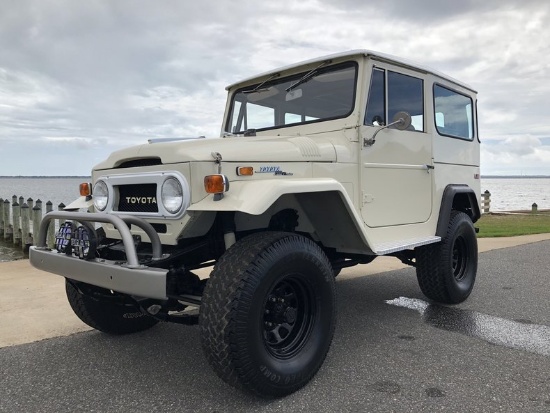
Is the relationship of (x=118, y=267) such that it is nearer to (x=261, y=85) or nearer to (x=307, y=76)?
(x=307, y=76)

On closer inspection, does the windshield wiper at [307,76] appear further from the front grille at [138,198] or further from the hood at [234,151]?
the front grille at [138,198]

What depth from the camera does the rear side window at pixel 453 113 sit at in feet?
15.6

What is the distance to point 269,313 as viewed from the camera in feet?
9.71

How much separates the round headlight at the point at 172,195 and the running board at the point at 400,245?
5.04 feet

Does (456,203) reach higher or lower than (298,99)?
lower

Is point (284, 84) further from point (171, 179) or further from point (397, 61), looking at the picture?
point (171, 179)

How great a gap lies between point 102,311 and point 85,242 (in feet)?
3.51

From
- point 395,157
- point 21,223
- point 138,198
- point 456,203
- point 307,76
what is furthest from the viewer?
point 21,223

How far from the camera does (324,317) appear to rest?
10.2 feet

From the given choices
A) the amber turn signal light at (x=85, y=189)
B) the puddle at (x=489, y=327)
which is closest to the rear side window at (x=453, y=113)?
the puddle at (x=489, y=327)

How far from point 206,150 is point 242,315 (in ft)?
3.46

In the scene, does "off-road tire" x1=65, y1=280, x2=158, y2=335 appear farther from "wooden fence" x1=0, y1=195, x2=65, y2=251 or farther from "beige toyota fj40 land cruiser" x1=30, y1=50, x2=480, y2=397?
"wooden fence" x1=0, y1=195, x2=65, y2=251

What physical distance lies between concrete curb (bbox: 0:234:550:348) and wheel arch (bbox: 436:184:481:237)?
73.2 inches

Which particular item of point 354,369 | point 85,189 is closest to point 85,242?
point 85,189
